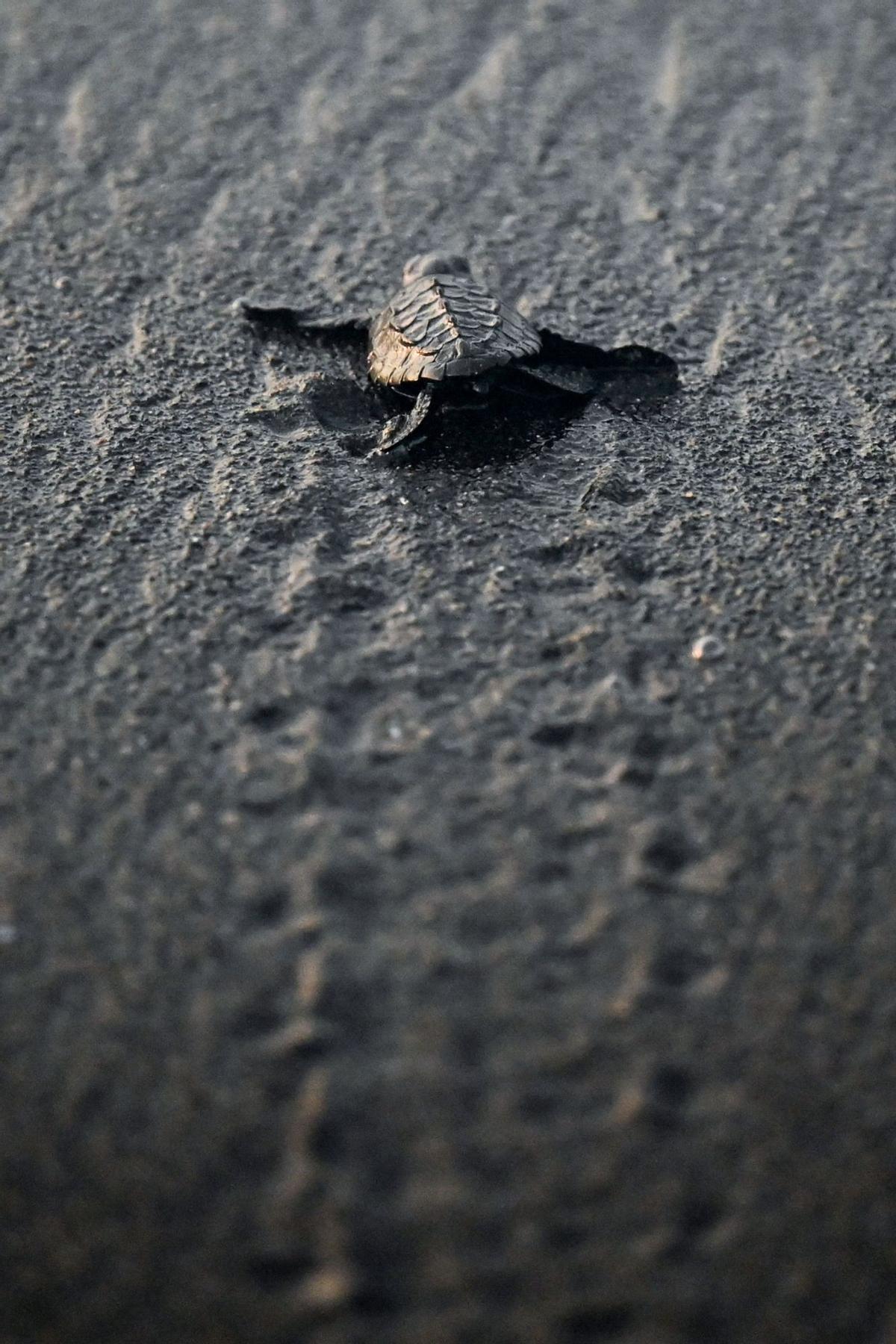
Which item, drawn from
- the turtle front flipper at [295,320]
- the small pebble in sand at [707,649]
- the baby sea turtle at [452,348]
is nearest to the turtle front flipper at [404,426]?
the baby sea turtle at [452,348]

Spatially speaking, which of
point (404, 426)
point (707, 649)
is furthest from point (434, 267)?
point (707, 649)

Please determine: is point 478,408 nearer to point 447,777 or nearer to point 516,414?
point 516,414

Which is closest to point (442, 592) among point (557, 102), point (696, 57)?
point (557, 102)

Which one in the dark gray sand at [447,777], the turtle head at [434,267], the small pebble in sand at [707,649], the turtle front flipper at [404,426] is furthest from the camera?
the turtle head at [434,267]

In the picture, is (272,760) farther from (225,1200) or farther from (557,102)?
(557,102)

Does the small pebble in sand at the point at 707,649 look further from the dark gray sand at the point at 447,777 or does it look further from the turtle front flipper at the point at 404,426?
the turtle front flipper at the point at 404,426
